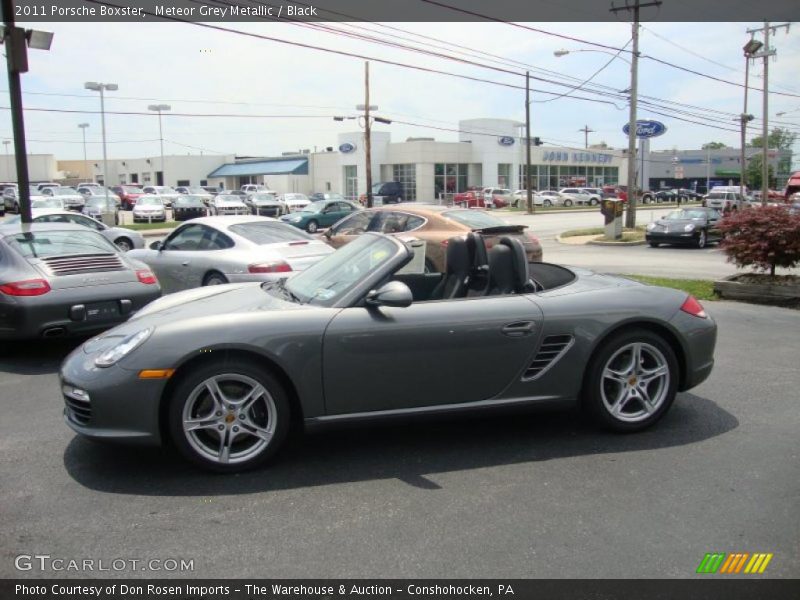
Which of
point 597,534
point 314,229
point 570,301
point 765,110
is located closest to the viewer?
point 597,534

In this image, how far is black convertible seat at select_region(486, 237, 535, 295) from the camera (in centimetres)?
461

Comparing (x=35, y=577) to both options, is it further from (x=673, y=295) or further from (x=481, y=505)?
(x=673, y=295)

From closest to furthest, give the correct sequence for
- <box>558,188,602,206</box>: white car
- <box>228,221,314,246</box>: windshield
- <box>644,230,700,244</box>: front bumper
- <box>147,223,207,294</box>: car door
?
<box>228,221,314,246</box>: windshield, <box>147,223,207,294</box>: car door, <box>644,230,700,244</box>: front bumper, <box>558,188,602,206</box>: white car

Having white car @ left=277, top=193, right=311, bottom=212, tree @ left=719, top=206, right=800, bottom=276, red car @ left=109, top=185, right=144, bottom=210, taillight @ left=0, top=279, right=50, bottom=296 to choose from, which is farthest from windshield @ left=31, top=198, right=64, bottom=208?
tree @ left=719, top=206, right=800, bottom=276

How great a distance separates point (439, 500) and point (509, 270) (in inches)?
67.8

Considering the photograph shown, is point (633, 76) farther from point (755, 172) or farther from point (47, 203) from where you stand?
point (755, 172)

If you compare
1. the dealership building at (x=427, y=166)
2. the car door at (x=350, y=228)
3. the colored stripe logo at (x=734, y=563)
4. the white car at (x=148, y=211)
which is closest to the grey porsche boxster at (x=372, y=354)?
the colored stripe logo at (x=734, y=563)

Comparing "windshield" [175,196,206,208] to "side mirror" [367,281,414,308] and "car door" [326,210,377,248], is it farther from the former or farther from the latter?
"side mirror" [367,281,414,308]

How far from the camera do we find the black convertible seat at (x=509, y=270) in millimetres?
4613

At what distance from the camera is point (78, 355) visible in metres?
4.17

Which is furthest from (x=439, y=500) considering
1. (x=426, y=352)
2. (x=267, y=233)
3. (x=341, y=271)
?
(x=267, y=233)

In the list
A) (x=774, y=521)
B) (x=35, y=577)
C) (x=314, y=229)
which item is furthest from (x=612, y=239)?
(x=35, y=577)

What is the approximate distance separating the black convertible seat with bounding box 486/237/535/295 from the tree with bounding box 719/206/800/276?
22.0 ft
